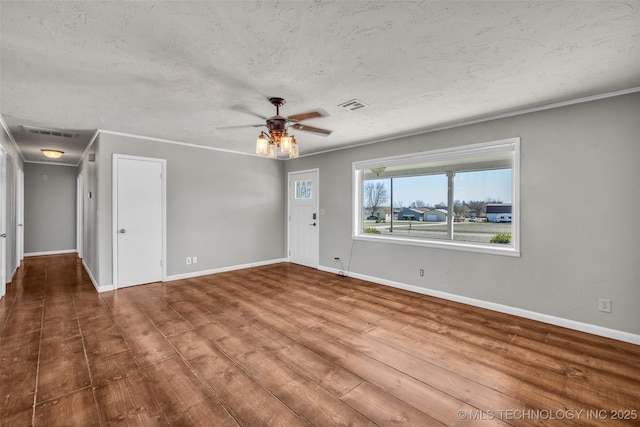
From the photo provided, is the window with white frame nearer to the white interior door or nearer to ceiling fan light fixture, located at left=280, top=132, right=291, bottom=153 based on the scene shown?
ceiling fan light fixture, located at left=280, top=132, right=291, bottom=153

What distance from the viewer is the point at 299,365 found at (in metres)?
2.33

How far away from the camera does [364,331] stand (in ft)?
9.77

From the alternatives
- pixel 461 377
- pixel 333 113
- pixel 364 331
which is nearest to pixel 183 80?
pixel 333 113

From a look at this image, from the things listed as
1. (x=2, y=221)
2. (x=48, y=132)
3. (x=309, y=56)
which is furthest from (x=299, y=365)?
(x=48, y=132)

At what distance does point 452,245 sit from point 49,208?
960cm

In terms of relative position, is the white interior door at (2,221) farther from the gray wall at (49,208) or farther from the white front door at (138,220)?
the gray wall at (49,208)

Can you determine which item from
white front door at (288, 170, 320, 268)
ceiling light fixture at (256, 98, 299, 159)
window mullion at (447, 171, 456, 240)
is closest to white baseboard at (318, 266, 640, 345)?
window mullion at (447, 171, 456, 240)

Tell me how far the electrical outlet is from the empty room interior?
13 mm

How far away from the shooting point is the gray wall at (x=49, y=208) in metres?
7.15

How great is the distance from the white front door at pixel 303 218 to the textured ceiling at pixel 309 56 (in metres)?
2.71

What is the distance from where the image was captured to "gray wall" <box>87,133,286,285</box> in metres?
4.33

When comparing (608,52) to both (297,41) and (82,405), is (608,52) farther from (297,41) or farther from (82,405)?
(82,405)

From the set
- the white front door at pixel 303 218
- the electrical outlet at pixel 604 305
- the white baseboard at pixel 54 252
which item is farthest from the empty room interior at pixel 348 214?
the white baseboard at pixel 54 252

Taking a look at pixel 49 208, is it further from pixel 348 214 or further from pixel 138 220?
pixel 348 214
